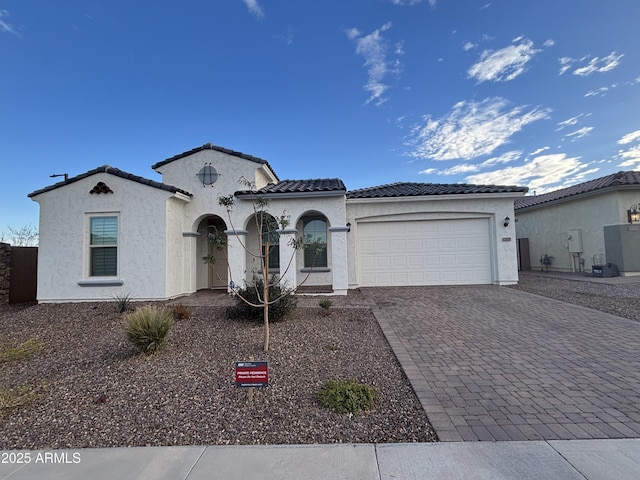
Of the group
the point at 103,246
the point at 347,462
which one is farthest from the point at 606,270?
the point at 103,246

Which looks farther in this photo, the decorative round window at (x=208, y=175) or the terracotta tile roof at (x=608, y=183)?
the terracotta tile roof at (x=608, y=183)

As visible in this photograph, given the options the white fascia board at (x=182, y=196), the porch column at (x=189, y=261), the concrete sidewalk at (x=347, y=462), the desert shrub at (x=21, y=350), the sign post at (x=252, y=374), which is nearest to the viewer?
the concrete sidewalk at (x=347, y=462)

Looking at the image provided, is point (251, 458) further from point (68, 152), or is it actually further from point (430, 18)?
point (68, 152)

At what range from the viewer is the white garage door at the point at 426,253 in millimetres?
12078

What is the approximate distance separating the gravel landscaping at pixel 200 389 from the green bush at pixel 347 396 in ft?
0.26

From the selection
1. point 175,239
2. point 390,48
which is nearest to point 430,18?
point 390,48

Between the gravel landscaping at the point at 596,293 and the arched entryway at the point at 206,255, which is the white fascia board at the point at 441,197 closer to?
the gravel landscaping at the point at 596,293

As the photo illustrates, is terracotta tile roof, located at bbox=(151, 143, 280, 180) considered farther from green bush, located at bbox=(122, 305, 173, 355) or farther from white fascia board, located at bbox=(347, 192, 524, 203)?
green bush, located at bbox=(122, 305, 173, 355)

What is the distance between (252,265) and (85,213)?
5.73m

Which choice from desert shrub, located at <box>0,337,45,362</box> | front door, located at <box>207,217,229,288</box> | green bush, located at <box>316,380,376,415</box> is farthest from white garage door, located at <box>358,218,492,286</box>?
desert shrub, located at <box>0,337,45,362</box>

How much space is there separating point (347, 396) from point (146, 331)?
11.4 feet

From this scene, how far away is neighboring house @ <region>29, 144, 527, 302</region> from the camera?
31.3 feet

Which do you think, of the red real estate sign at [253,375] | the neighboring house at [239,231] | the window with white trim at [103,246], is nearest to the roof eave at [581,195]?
the neighboring house at [239,231]

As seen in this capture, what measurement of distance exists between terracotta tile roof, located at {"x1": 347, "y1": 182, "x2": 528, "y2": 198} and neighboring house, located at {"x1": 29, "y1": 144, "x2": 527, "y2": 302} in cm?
5
